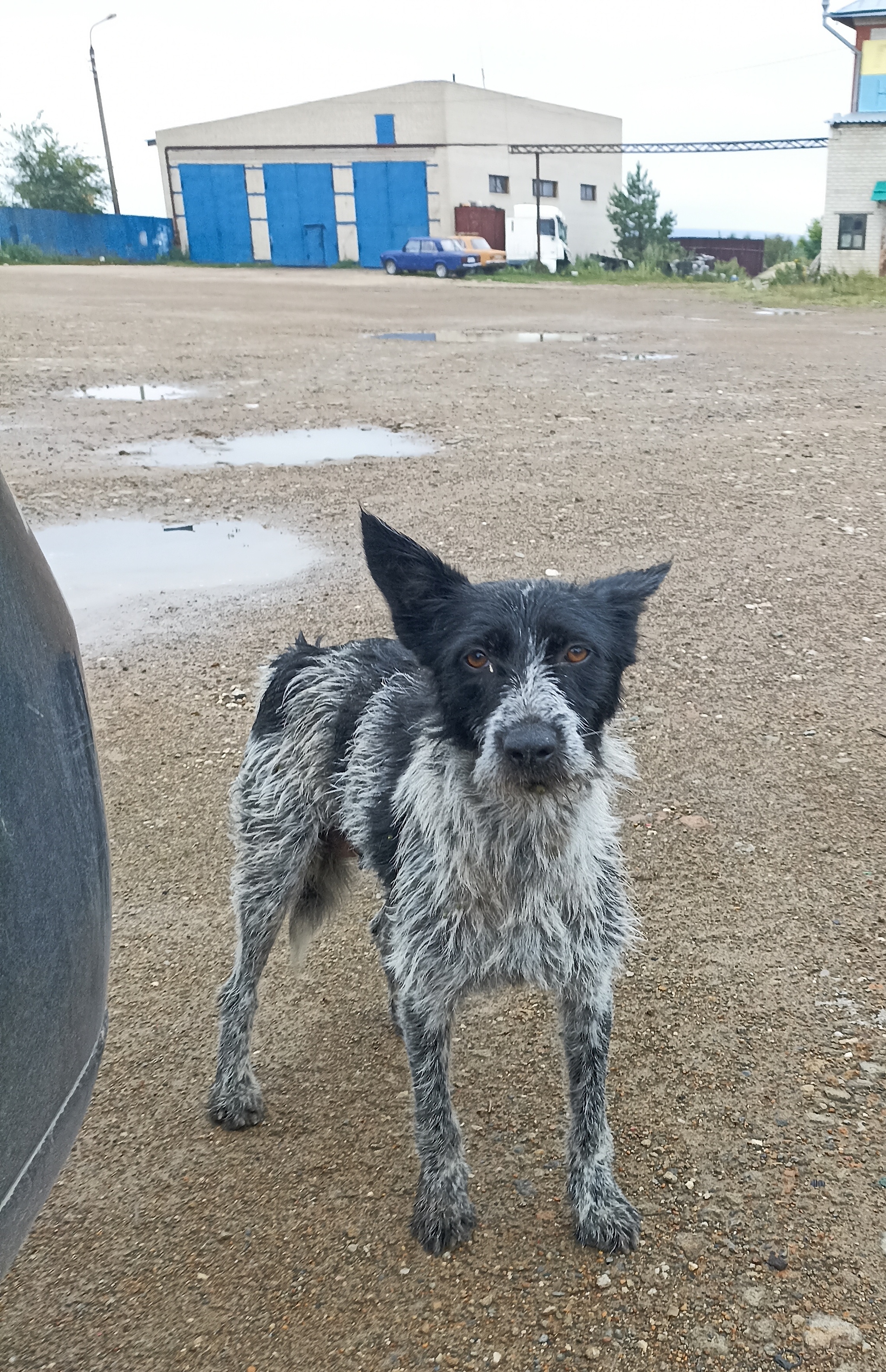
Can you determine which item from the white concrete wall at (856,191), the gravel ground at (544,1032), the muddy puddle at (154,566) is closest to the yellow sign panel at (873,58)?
the white concrete wall at (856,191)

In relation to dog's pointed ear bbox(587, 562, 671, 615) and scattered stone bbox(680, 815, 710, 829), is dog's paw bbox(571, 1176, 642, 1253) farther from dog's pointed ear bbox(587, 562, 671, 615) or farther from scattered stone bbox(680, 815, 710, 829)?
scattered stone bbox(680, 815, 710, 829)

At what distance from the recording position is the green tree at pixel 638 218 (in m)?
55.1

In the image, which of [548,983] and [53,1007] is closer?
[53,1007]

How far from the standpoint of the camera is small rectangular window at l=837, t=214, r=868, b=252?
34906 millimetres

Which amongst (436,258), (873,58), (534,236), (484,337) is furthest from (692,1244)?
(534,236)

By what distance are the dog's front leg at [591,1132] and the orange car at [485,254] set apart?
137 feet

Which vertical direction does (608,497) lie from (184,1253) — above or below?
above

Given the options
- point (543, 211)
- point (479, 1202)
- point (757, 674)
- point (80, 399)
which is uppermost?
point (543, 211)

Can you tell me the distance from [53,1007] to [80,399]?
13299mm

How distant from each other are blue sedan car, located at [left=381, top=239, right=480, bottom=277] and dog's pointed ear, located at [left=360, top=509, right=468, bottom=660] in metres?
40.9

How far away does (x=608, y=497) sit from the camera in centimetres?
856

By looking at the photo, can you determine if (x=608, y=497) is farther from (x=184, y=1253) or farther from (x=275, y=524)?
(x=184, y=1253)

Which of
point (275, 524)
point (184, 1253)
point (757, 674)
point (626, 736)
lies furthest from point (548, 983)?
point (275, 524)

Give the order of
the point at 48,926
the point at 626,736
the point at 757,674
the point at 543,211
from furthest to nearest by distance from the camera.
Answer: the point at 543,211 → the point at 757,674 → the point at 626,736 → the point at 48,926
